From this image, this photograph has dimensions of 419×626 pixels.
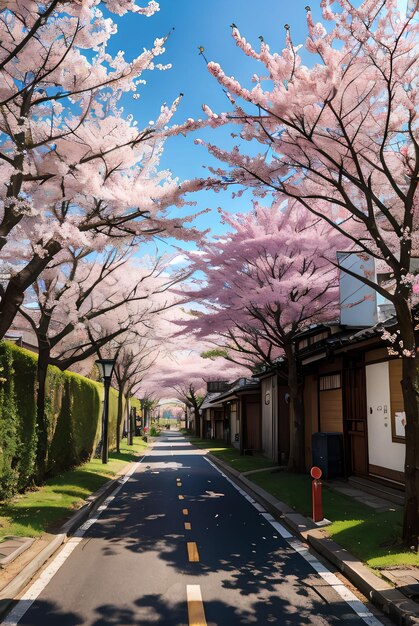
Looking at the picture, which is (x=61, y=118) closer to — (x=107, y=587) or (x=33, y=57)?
(x=33, y=57)

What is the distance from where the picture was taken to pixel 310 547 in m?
8.02

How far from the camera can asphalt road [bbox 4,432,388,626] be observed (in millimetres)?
5082

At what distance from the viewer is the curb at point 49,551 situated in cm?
546

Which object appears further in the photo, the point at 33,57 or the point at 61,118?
the point at 61,118

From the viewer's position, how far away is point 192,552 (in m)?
7.53

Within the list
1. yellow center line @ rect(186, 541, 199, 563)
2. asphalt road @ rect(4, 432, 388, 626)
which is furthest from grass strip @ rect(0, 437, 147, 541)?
yellow center line @ rect(186, 541, 199, 563)

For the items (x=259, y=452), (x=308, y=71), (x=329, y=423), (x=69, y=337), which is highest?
(x=308, y=71)

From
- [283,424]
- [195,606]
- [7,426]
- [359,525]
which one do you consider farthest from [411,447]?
[283,424]

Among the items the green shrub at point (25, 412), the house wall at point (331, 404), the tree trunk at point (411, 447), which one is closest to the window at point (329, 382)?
the house wall at point (331, 404)

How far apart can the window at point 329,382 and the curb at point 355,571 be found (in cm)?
536

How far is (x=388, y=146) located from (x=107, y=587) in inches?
331

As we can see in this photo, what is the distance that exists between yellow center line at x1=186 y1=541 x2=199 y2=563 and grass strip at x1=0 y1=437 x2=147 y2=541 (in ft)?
8.17

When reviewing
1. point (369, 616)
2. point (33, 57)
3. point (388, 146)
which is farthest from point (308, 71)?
point (369, 616)

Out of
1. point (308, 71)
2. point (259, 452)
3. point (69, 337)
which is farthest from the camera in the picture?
point (259, 452)
